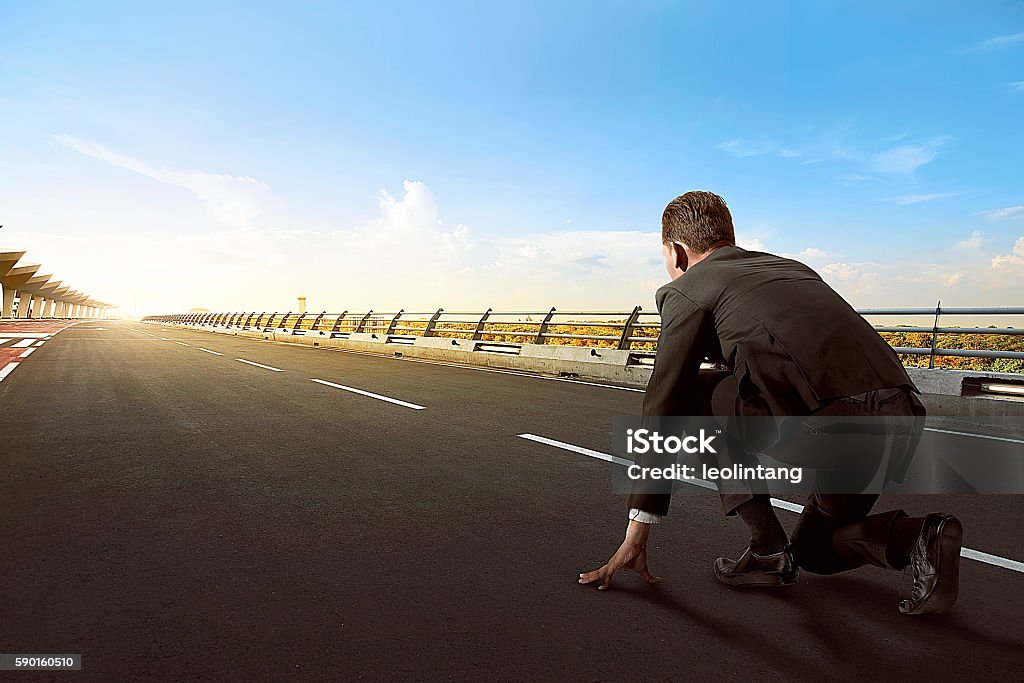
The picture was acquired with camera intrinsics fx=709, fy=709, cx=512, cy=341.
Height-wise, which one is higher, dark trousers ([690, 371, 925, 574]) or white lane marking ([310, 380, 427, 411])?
dark trousers ([690, 371, 925, 574])

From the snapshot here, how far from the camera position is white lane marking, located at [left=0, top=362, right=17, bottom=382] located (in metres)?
12.9

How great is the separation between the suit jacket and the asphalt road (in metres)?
0.63

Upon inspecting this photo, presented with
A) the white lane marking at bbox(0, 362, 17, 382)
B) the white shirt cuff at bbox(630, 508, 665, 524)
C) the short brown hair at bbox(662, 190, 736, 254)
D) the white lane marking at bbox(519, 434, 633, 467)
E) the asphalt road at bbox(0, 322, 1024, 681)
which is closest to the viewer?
the asphalt road at bbox(0, 322, 1024, 681)

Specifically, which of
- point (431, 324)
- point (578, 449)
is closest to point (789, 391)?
point (578, 449)

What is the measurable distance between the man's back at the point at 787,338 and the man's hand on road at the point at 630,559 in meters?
0.70

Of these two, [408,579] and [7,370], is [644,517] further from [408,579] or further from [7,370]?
[7,370]

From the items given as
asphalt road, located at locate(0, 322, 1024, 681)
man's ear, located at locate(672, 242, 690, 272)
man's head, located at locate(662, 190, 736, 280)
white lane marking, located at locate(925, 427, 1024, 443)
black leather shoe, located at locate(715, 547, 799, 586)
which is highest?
man's head, located at locate(662, 190, 736, 280)

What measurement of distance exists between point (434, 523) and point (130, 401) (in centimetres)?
733

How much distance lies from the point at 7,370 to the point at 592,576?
A: 15.1 m

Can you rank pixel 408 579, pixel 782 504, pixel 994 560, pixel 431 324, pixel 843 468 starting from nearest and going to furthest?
1. pixel 843 468
2. pixel 408 579
3. pixel 994 560
4. pixel 782 504
5. pixel 431 324

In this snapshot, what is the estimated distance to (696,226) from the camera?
2957mm

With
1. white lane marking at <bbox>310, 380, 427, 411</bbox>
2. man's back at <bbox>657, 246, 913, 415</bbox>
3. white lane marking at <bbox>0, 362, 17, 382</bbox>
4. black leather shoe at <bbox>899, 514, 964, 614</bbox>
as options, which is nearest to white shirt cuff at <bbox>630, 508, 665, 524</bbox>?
man's back at <bbox>657, 246, 913, 415</bbox>

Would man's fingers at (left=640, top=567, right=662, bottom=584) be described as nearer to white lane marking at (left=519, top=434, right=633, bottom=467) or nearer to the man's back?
the man's back

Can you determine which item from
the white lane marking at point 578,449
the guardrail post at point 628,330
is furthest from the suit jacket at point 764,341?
the guardrail post at point 628,330
